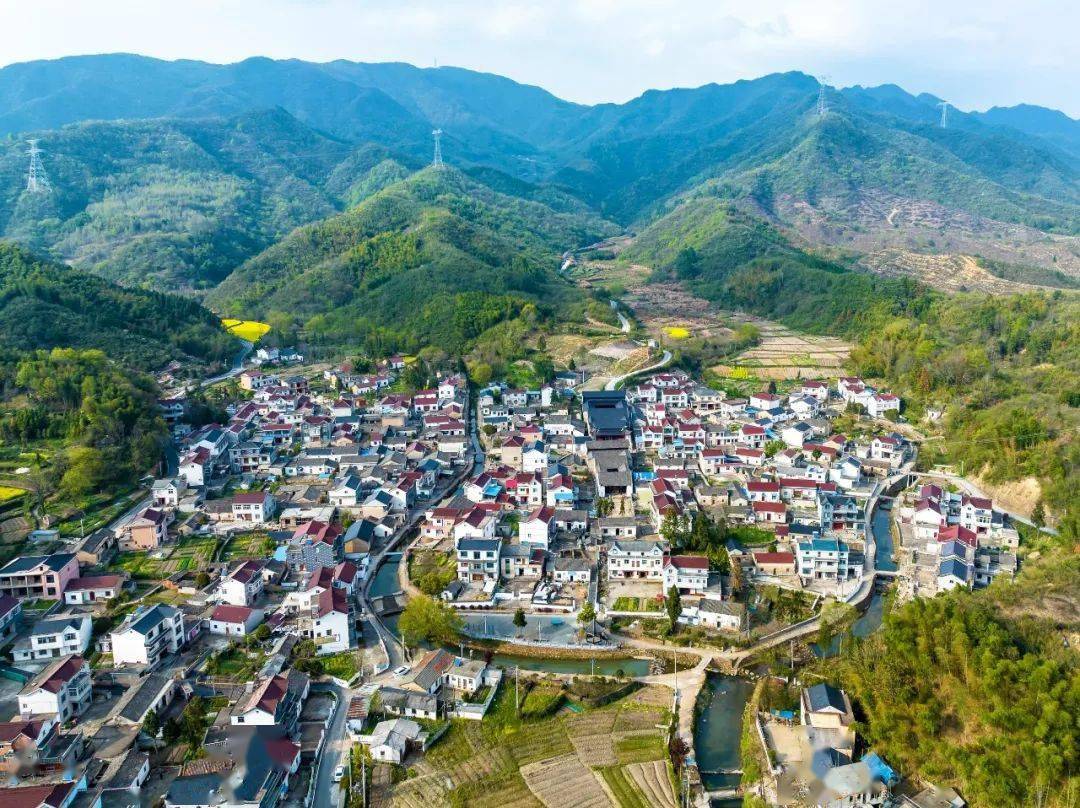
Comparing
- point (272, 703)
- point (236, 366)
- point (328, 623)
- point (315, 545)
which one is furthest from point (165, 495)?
point (236, 366)

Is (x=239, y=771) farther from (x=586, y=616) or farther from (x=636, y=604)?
(x=636, y=604)

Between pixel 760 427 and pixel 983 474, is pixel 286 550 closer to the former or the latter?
pixel 760 427

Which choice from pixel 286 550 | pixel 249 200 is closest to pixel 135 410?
pixel 286 550

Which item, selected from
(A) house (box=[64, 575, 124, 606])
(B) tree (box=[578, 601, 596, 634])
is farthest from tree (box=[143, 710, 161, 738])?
(B) tree (box=[578, 601, 596, 634])

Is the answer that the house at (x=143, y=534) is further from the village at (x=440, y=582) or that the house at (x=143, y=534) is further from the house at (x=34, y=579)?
the house at (x=34, y=579)

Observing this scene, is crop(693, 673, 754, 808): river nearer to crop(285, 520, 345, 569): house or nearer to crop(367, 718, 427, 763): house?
crop(367, 718, 427, 763): house
